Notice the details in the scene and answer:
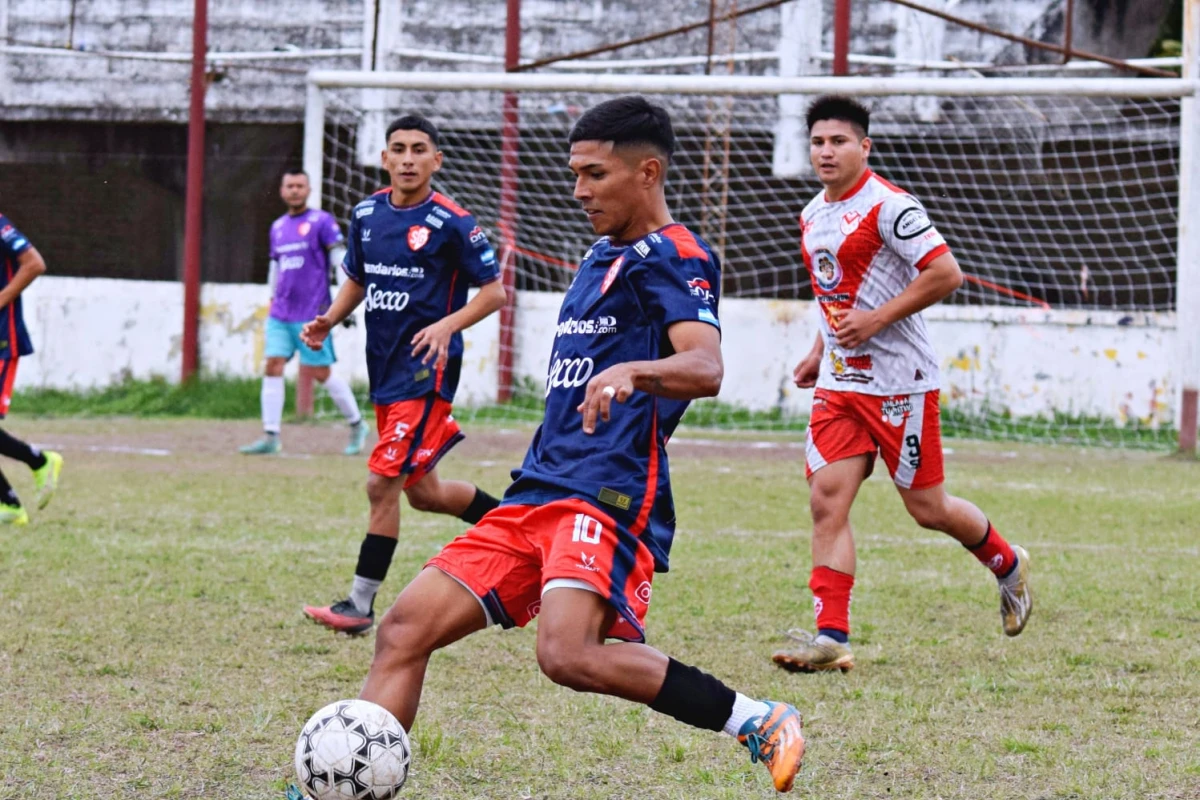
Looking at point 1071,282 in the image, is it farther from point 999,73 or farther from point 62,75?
point 62,75

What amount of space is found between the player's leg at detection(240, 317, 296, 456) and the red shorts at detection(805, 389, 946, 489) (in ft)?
Answer: 23.2

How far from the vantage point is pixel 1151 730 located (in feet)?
13.7

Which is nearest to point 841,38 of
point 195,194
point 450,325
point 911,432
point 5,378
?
point 195,194

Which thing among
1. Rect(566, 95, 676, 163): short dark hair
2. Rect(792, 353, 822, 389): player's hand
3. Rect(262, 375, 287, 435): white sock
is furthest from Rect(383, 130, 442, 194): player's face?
Rect(262, 375, 287, 435): white sock

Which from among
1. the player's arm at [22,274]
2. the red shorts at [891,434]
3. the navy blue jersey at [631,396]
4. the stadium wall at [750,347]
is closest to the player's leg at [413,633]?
the navy blue jersey at [631,396]

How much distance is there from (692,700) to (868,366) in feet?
7.80

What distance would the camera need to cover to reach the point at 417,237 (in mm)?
5961

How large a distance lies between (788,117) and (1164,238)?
13.0ft

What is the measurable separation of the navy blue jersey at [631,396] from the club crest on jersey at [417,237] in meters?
2.49

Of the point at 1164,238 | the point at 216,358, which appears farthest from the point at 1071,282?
the point at 216,358

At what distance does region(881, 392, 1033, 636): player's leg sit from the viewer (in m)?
5.41

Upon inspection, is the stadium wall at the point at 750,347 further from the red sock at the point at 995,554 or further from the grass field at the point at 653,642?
the red sock at the point at 995,554

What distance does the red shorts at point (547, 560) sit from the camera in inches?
129

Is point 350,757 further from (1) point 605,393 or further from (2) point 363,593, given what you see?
(2) point 363,593
